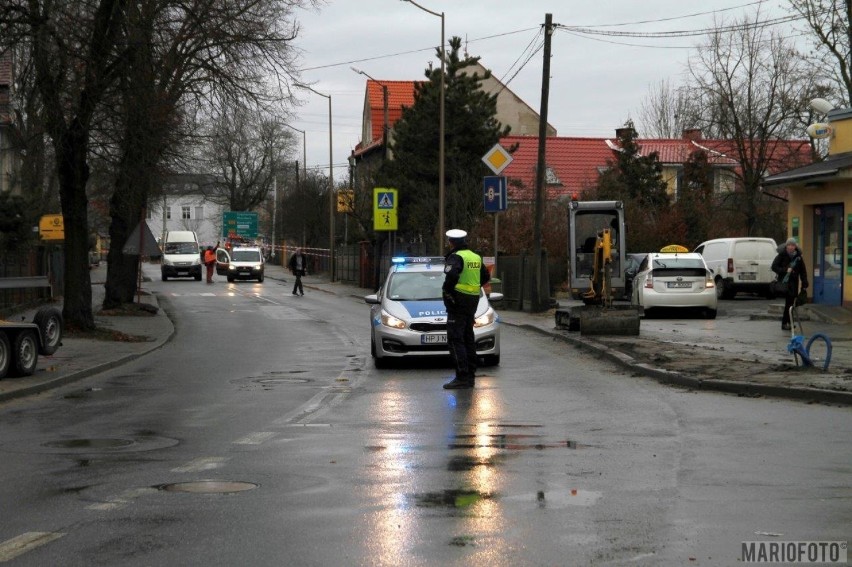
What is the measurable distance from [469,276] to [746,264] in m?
25.1

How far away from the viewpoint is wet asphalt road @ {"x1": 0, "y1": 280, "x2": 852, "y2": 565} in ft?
21.6

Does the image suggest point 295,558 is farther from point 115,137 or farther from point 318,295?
point 318,295

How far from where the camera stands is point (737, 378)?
49.6ft

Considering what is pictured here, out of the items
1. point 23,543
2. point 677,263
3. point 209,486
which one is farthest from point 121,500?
point 677,263

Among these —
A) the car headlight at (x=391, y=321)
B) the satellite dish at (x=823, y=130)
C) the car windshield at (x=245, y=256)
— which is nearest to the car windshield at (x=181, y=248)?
the car windshield at (x=245, y=256)

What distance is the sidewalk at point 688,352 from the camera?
14562 mm

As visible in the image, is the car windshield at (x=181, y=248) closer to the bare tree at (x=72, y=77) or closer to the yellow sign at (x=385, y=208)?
the yellow sign at (x=385, y=208)

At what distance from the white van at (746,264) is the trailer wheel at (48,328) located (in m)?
24.6

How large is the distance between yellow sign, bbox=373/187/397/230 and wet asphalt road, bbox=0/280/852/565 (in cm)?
2881

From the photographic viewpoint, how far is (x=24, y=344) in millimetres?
16891

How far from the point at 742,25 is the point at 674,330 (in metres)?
29.1

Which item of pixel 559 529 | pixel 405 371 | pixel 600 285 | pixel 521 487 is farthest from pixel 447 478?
pixel 600 285

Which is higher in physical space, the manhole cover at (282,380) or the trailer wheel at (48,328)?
the trailer wheel at (48,328)

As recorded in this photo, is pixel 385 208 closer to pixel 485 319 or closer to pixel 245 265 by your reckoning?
pixel 245 265
